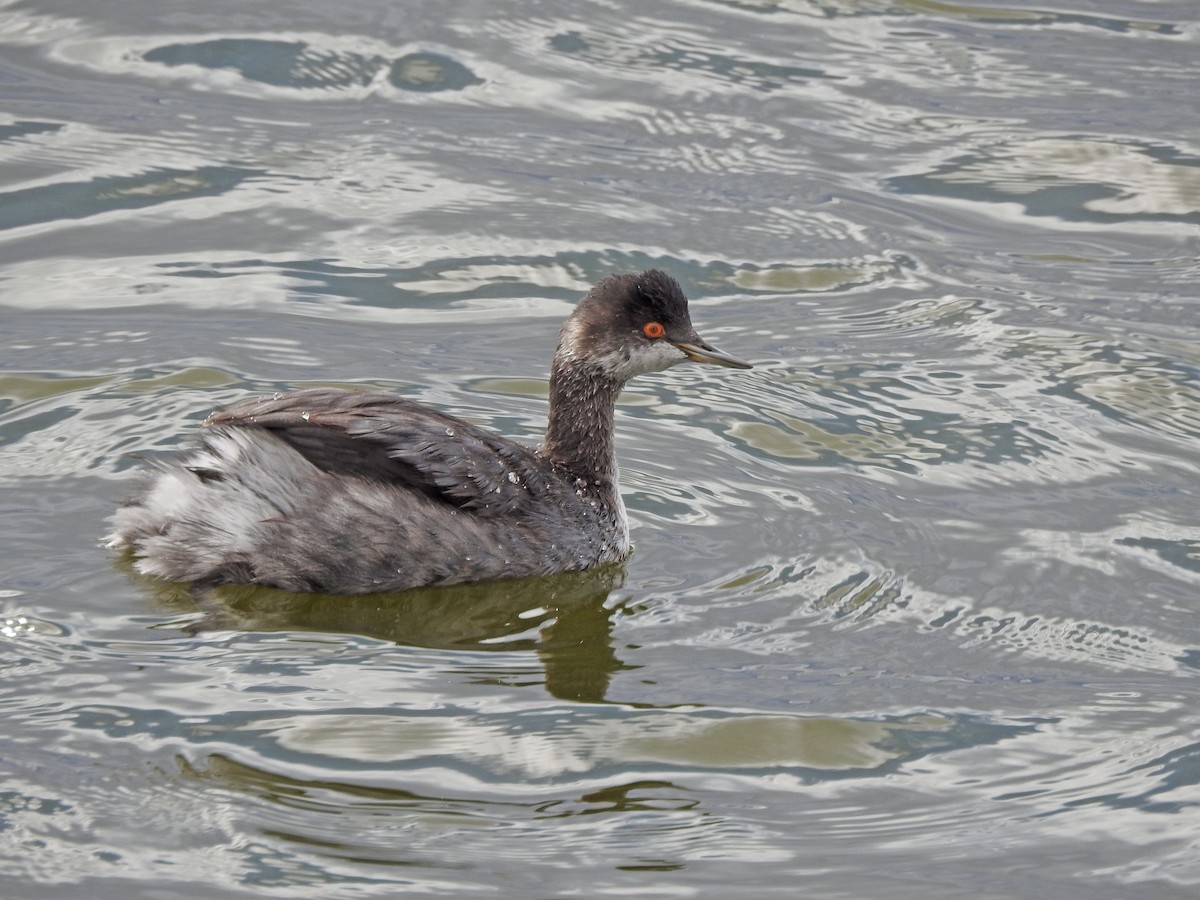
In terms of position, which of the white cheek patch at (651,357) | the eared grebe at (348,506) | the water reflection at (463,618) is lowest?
the water reflection at (463,618)

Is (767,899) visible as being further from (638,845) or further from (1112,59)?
(1112,59)

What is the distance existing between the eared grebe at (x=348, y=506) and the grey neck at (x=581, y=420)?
0.36 metres

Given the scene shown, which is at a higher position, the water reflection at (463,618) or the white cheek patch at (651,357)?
the white cheek patch at (651,357)

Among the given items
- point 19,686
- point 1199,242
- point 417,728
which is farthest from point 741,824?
point 1199,242

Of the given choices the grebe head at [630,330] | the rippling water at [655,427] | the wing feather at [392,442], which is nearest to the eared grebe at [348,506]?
the wing feather at [392,442]

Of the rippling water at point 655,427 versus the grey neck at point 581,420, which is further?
the grey neck at point 581,420

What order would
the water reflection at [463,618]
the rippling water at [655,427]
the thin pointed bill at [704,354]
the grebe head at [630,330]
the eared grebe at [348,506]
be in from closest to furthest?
1. the rippling water at [655,427]
2. the water reflection at [463,618]
3. the eared grebe at [348,506]
4. the grebe head at [630,330]
5. the thin pointed bill at [704,354]

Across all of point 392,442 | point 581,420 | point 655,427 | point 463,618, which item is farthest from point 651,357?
point 463,618

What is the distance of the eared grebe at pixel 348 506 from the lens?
6.68 meters

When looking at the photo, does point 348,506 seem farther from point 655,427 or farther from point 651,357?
A: point 655,427

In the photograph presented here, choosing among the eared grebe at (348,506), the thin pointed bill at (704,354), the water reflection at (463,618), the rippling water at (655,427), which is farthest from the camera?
the thin pointed bill at (704,354)

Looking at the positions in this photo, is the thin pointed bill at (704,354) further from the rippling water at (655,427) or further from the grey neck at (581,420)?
the rippling water at (655,427)

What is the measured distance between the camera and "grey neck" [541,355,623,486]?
767cm

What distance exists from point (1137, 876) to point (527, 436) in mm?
3825
